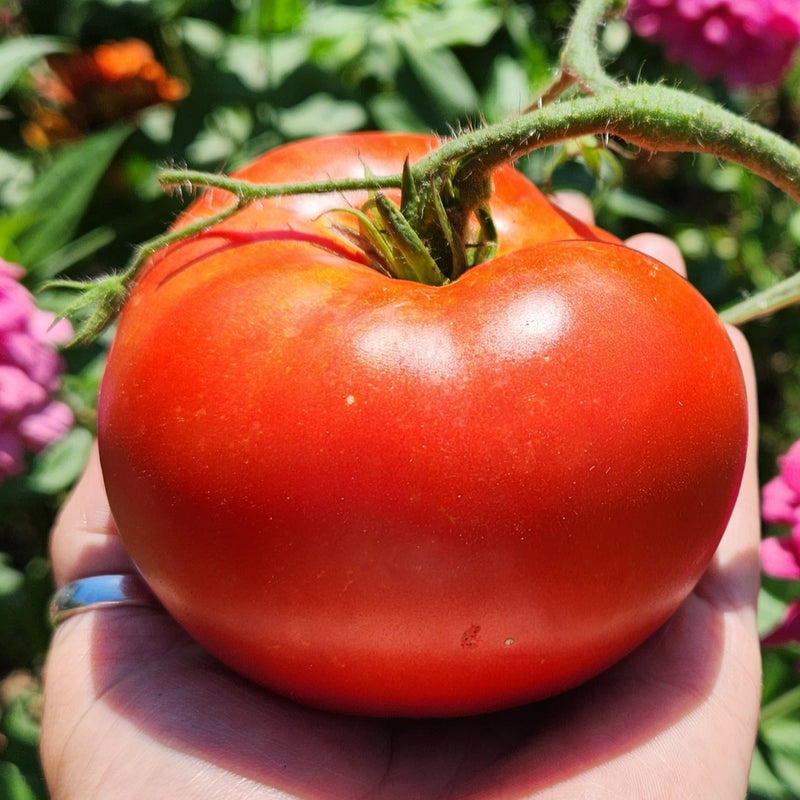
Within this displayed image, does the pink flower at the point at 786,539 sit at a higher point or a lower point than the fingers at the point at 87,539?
lower

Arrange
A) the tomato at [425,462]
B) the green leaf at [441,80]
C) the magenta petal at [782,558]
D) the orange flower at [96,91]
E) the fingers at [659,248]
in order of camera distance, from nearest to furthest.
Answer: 1. the tomato at [425,462]
2. the magenta petal at [782,558]
3. the fingers at [659,248]
4. the green leaf at [441,80]
5. the orange flower at [96,91]

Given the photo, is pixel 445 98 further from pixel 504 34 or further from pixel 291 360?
pixel 291 360

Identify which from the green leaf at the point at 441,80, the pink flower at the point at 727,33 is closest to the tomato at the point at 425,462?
the green leaf at the point at 441,80

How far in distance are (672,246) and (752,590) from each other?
1.39 feet

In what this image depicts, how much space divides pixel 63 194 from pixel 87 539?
480mm

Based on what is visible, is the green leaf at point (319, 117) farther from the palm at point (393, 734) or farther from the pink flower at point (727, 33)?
the palm at point (393, 734)

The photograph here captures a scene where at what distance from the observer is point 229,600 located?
2.23 feet

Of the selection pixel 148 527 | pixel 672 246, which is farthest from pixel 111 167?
pixel 148 527

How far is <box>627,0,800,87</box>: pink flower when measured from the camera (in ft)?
4.43

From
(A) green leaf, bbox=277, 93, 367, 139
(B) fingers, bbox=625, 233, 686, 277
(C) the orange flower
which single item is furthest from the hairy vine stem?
(C) the orange flower

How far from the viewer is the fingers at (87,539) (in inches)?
40.4

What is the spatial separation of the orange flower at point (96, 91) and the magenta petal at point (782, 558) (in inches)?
43.4

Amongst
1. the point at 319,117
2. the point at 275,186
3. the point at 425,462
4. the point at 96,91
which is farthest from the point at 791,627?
the point at 96,91

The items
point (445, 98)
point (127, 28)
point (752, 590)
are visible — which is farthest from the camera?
point (127, 28)
